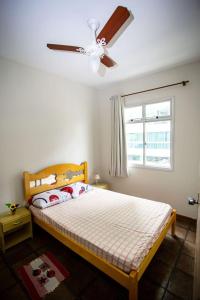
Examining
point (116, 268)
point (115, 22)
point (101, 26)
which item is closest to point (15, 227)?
point (116, 268)

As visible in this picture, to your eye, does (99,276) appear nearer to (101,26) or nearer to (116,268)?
(116,268)

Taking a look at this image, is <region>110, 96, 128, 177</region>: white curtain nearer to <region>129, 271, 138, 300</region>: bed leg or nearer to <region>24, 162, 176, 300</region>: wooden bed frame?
<region>24, 162, 176, 300</region>: wooden bed frame

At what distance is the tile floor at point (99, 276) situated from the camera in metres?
1.52

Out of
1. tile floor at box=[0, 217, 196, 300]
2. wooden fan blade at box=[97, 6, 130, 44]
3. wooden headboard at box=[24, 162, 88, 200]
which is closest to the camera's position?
wooden fan blade at box=[97, 6, 130, 44]

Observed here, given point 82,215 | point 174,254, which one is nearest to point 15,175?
point 82,215

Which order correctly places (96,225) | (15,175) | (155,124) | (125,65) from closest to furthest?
(96,225) < (15,175) < (125,65) < (155,124)

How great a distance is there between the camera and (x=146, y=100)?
3146 millimetres

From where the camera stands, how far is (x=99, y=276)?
1723mm

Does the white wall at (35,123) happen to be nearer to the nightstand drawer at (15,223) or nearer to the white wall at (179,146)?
the nightstand drawer at (15,223)

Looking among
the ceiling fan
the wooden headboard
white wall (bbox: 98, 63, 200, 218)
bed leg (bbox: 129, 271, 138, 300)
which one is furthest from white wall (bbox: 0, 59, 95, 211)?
bed leg (bbox: 129, 271, 138, 300)

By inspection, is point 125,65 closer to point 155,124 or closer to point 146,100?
point 146,100

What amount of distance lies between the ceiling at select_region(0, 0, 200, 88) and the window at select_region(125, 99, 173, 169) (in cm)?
79

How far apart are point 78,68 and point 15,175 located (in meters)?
2.08

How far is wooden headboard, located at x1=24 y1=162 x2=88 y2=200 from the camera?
255cm
